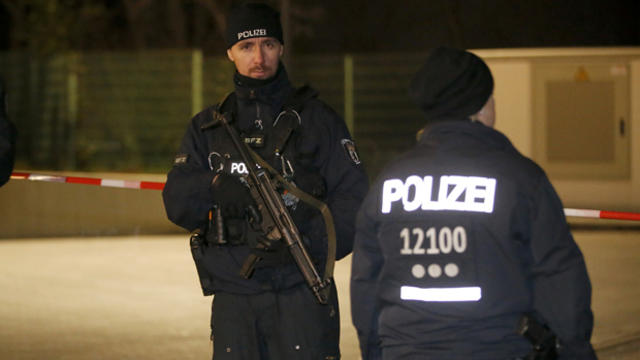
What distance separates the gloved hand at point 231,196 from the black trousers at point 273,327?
32 centimetres

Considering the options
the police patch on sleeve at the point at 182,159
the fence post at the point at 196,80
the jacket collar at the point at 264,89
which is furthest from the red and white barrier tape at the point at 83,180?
the fence post at the point at 196,80

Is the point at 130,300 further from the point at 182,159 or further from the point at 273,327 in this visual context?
the point at 273,327

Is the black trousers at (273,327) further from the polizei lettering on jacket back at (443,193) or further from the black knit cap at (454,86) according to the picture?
the black knit cap at (454,86)

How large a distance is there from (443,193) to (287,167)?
4.67 ft

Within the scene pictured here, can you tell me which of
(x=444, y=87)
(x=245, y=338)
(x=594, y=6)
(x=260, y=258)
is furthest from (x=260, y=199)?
(x=594, y=6)

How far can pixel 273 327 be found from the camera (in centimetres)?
459

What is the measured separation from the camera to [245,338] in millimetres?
4566

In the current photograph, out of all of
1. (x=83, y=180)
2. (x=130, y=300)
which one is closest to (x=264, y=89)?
(x=83, y=180)

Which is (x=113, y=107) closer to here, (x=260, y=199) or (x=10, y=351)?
(x=10, y=351)

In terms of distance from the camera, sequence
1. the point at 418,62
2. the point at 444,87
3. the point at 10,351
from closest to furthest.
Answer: the point at 444,87 → the point at 10,351 → the point at 418,62

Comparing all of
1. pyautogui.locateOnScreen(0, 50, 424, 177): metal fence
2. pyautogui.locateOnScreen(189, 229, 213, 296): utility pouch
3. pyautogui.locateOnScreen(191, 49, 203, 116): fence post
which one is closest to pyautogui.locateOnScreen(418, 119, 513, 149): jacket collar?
pyautogui.locateOnScreen(189, 229, 213, 296): utility pouch

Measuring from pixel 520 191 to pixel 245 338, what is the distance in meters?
1.60

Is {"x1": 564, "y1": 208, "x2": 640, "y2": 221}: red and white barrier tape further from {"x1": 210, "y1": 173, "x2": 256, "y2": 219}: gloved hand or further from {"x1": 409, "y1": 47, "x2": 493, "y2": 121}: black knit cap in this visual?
{"x1": 409, "y1": 47, "x2": 493, "y2": 121}: black knit cap

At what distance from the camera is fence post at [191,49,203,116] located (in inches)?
644
